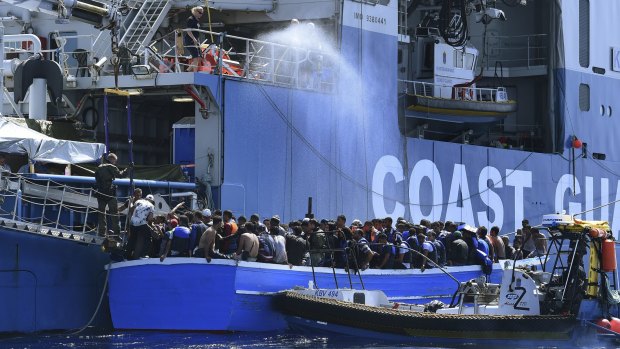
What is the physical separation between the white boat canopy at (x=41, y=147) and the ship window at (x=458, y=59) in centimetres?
986

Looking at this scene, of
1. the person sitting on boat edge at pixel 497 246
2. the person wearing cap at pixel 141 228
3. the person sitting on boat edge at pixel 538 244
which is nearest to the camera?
the person wearing cap at pixel 141 228

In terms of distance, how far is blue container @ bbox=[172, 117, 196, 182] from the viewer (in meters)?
22.0

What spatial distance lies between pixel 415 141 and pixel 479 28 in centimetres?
551

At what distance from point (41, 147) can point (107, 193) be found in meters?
1.15

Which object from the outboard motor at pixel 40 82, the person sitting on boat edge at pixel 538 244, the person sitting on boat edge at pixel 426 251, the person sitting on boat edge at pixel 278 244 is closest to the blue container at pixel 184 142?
the outboard motor at pixel 40 82

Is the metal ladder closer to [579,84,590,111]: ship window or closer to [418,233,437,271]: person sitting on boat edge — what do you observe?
[418,233,437,271]: person sitting on boat edge

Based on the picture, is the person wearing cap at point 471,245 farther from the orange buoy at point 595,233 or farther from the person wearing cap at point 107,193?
the person wearing cap at point 107,193

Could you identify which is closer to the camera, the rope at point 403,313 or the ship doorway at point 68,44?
the rope at point 403,313

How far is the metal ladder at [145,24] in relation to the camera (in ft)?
76.6

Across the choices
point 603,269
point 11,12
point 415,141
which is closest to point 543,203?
point 415,141

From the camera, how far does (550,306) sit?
17984 millimetres

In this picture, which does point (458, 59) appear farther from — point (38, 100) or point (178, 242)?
point (178, 242)

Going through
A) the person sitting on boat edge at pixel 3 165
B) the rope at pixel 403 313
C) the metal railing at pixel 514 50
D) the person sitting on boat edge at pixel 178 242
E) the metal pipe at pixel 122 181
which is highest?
the metal railing at pixel 514 50

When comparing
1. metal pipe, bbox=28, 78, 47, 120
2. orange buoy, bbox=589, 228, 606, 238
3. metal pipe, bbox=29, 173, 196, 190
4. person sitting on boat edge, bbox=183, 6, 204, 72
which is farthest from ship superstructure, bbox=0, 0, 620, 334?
orange buoy, bbox=589, 228, 606, 238
